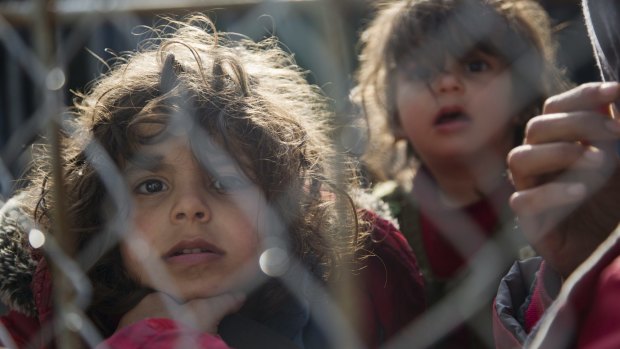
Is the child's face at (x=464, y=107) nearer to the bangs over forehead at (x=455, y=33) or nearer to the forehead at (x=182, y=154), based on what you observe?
the bangs over forehead at (x=455, y=33)

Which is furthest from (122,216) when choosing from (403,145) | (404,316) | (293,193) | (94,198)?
(403,145)

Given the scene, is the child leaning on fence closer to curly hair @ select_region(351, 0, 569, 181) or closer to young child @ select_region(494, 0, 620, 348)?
young child @ select_region(494, 0, 620, 348)

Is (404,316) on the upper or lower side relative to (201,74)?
lower

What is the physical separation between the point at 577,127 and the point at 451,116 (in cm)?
51

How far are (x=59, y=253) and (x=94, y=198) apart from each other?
0.67 feet

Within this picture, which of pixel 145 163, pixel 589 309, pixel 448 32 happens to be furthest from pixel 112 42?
pixel 589 309

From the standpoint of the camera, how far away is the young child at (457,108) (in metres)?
1.21

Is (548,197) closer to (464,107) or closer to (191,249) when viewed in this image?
(191,249)

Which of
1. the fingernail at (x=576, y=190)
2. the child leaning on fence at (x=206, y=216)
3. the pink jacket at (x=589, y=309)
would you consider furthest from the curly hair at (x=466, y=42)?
the pink jacket at (x=589, y=309)

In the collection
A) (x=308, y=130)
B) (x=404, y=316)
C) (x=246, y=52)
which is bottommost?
(x=404, y=316)

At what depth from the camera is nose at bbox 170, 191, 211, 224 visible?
3.01 ft

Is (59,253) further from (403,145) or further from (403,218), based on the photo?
(403,145)

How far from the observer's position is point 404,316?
1.08 meters

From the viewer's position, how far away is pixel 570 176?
0.77 m
